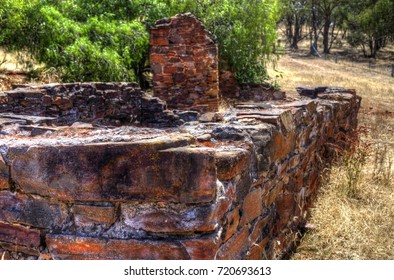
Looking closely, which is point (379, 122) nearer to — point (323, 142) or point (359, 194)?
point (323, 142)

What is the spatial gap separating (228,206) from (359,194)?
3.39m

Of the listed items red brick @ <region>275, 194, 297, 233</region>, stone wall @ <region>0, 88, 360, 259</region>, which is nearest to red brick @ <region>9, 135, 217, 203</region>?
stone wall @ <region>0, 88, 360, 259</region>

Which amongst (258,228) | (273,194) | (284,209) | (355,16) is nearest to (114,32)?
(284,209)

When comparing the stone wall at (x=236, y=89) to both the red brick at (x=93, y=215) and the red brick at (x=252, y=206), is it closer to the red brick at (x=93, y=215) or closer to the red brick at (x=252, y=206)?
the red brick at (x=252, y=206)

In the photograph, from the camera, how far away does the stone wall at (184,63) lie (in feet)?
33.1

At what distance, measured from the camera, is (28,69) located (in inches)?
455

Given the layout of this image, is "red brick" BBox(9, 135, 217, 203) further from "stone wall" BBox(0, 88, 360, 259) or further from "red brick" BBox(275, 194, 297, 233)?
"red brick" BBox(275, 194, 297, 233)

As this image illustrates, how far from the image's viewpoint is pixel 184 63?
402 inches

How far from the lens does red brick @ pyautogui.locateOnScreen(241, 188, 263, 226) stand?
276cm

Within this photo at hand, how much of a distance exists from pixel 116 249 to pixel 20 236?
1.89 ft

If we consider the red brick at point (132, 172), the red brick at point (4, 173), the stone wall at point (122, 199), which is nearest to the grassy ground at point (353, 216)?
the stone wall at point (122, 199)

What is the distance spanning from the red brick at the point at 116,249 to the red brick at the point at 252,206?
2.24 feet

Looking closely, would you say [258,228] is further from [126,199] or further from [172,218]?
[126,199]

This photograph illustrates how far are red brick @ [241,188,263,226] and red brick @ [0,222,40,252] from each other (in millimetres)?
1163
